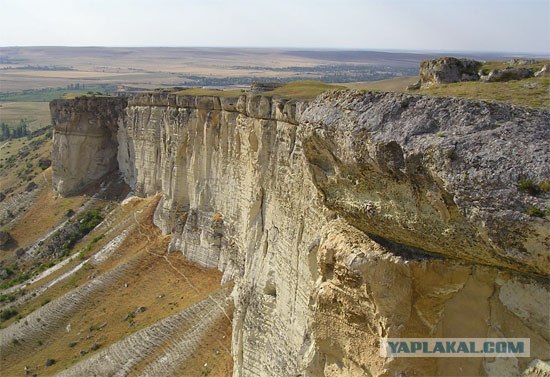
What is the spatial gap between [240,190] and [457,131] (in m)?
22.6

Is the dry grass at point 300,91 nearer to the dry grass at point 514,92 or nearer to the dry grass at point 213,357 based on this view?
the dry grass at point 213,357

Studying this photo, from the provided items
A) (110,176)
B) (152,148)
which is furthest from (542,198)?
(110,176)

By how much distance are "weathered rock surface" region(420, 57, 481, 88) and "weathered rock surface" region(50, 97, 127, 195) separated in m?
35.7

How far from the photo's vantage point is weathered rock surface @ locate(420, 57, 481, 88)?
19.4 metres

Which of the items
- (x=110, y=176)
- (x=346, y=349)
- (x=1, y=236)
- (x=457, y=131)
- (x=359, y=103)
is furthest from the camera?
(x=110, y=176)

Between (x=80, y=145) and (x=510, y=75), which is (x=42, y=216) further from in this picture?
(x=510, y=75)

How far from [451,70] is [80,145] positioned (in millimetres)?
38786

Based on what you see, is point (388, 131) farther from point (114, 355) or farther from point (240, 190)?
point (114, 355)

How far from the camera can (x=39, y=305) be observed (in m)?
35.9

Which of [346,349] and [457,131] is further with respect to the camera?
[346,349]

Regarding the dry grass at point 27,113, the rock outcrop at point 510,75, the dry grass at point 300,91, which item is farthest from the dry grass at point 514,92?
the dry grass at point 27,113

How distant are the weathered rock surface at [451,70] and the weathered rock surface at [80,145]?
35732 millimetres

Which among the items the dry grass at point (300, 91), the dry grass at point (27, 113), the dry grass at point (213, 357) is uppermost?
the dry grass at point (300, 91)

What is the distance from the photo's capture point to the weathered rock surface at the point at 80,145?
4978 cm
